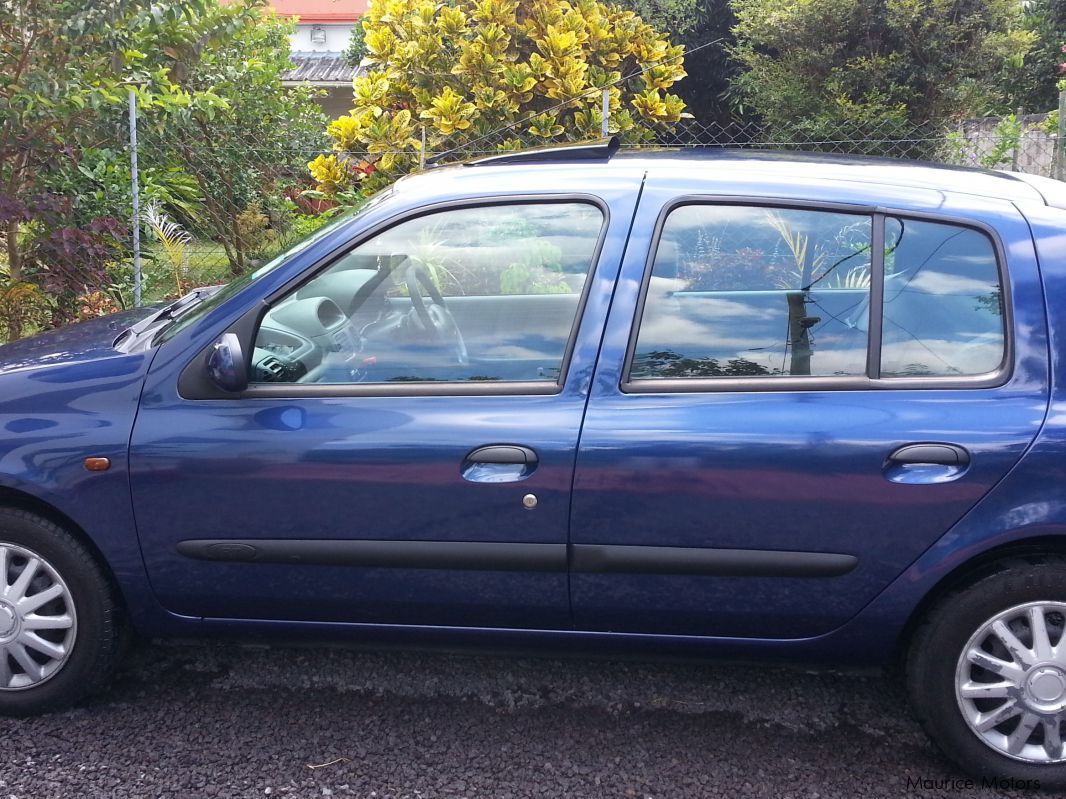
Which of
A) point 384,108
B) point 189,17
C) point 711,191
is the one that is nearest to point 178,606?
point 711,191

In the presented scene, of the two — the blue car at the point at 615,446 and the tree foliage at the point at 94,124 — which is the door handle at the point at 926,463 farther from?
the tree foliage at the point at 94,124

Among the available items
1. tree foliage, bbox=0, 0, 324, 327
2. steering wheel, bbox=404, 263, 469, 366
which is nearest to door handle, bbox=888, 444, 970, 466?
steering wheel, bbox=404, 263, 469, 366

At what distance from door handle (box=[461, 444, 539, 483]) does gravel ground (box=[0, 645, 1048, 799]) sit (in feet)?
2.72

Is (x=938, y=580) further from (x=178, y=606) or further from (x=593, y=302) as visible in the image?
(x=178, y=606)

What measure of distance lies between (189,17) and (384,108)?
5.22ft

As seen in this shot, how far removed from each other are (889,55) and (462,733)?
8.15m

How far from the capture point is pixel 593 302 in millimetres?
2695

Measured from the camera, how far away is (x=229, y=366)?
2.68 meters

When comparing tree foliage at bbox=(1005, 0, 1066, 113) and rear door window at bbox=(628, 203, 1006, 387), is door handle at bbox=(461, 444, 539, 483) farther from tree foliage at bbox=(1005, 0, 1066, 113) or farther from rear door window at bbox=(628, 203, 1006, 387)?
tree foliage at bbox=(1005, 0, 1066, 113)

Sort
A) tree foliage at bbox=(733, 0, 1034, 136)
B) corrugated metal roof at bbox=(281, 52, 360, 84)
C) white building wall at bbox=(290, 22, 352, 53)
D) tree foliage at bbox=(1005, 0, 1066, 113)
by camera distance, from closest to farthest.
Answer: tree foliage at bbox=(733, 0, 1034, 136)
tree foliage at bbox=(1005, 0, 1066, 113)
corrugated metal roof at bbox=(281, 52, 360, 84)
white building wall at bbox=(290, 22, 352, 53)

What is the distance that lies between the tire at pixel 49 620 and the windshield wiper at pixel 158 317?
24.8 inches

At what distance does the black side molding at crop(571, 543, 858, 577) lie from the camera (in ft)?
8.49

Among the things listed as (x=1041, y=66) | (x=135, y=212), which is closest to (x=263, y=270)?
(x=135, y=212)

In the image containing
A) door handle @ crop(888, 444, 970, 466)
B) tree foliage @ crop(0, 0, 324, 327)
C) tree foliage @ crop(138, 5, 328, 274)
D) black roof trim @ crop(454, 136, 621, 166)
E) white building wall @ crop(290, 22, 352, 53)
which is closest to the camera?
door handle @ crop(888, 444, 970, 466)
